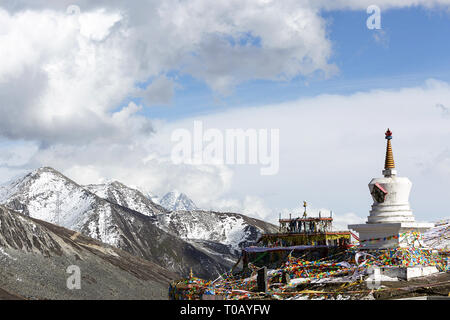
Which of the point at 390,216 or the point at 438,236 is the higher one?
the point at 390,216

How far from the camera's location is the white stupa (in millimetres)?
46969

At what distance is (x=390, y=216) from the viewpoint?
4812 cm

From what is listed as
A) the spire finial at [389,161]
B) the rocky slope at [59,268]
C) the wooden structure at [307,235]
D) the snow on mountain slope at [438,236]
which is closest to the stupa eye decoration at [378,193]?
the spire finial at [389,161]

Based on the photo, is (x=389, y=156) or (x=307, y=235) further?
(x=307, y=235)

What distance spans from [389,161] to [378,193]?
2.85m

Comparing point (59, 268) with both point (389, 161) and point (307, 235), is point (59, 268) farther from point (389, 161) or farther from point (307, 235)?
point (389, 161)

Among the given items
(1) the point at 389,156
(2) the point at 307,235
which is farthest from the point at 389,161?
(2) the point at 307,235

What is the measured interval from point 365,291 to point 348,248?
1274 centimetres

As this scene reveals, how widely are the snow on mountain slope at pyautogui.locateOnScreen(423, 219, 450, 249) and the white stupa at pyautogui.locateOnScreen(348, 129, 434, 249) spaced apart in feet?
3.26

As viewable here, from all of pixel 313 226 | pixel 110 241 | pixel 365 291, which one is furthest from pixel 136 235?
pixel 365 291

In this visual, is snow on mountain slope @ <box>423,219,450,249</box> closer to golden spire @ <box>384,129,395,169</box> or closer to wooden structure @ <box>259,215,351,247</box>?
golden spire @ <box>384,129,395,169</box>

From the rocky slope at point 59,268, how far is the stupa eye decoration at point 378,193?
196ft

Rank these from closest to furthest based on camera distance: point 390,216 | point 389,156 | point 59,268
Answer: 1. point 390,216
2. point 389,156
3. point 59,268
